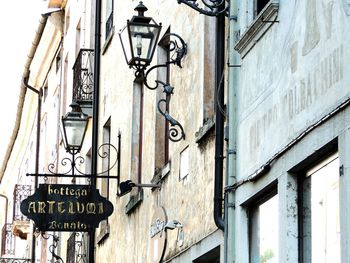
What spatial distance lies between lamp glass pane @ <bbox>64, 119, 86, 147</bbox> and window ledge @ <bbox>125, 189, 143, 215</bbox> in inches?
59.8

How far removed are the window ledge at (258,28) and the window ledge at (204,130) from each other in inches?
45.3

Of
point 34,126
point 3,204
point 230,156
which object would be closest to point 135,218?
point 230,156

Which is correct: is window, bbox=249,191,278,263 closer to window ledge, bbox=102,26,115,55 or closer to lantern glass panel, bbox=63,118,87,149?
lantern glass panel, bbox=63,118,87,149

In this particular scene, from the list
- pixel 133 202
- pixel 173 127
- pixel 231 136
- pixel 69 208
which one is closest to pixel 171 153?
pixel 173 127

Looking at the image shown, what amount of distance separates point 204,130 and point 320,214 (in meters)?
3.86

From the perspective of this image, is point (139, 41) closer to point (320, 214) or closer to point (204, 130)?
point (204, 130)

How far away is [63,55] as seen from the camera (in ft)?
107

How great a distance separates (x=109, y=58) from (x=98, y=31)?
1.50 meters

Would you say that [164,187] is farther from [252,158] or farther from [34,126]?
[34,126]

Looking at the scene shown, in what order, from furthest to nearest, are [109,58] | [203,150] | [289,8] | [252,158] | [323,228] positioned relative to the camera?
[109,58]
[203,150]
[252,158]
[289,8]
[323,228]

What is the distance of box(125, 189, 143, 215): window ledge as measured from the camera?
18.7m

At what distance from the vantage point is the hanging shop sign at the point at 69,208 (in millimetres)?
18953

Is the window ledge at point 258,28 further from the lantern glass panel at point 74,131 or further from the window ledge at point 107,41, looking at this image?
the window ledge at point 107,41

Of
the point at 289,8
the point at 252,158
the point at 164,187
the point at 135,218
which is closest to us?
the point at 289,8
